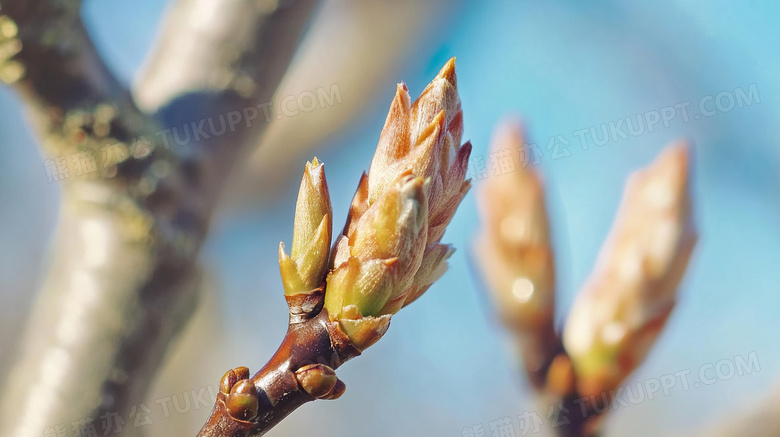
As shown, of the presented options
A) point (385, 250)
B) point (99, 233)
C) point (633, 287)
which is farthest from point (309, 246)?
point (99, 233)

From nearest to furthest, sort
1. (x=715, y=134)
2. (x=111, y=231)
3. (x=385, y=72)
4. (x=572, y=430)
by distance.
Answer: (x=572, y=430) → (x=111, y=231) → (x=715, y=134) → (x=385, y=72)

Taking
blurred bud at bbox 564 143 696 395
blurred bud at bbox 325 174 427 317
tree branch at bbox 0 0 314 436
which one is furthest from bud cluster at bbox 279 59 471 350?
tree branch at bbox 0 0 314 436

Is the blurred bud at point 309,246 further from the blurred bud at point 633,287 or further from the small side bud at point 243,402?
the blurred bud at point 633,287

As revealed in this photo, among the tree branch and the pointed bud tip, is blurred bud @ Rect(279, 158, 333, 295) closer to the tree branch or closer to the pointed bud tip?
the pointed bud tip

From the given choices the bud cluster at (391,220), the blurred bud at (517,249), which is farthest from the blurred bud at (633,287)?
the bud cluster at (391,220)

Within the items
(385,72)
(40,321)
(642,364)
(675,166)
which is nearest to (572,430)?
(642,364)

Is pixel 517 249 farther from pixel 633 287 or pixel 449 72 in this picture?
pixel 449 72

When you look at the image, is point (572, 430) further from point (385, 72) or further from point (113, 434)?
point (385, 72)
